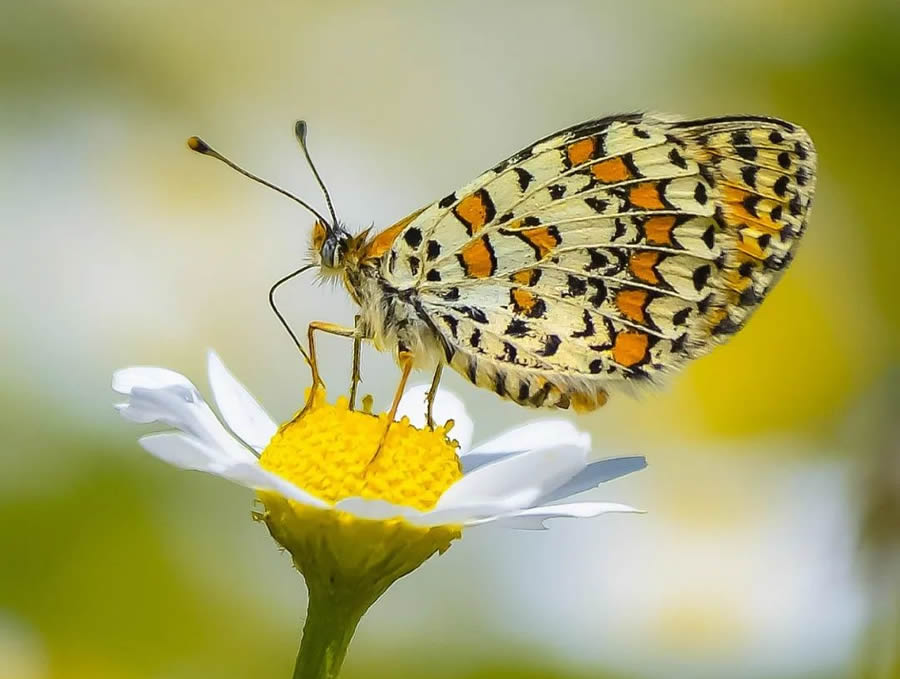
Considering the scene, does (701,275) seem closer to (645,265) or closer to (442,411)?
(645,265)

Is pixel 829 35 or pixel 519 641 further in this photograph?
pixel 829 35

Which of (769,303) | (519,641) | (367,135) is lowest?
(519,641)

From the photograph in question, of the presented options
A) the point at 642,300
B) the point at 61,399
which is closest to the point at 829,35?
the point at 61,399

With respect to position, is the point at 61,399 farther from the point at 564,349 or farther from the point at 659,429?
the point at 564,349

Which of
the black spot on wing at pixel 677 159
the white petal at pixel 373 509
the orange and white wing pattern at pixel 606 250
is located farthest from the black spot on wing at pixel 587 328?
the white petal at pixel 373 509

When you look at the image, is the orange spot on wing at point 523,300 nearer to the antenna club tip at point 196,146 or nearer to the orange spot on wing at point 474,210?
the orange spot on wing at point 474,210
